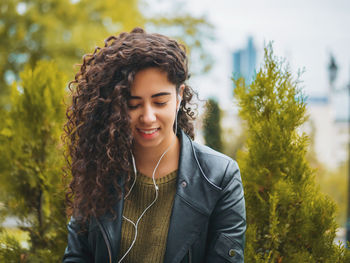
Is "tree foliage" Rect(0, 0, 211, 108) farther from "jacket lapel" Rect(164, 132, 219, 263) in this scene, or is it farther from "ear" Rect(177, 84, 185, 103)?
"jacket lapel" Rect(164, 132, 219, 263)

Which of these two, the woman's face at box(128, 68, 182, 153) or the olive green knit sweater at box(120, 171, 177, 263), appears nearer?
the woman's face at box(128, 68, 182, 153)

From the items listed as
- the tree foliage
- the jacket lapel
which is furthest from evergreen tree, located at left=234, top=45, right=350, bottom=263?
the tree foliage

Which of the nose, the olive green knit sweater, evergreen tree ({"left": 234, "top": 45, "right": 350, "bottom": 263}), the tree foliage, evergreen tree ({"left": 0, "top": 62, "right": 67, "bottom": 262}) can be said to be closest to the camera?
the nose

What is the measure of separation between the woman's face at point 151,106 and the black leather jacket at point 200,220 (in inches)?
8.8

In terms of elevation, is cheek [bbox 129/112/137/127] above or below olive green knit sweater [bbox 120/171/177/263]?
above

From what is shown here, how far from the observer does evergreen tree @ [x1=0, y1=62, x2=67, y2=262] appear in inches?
132

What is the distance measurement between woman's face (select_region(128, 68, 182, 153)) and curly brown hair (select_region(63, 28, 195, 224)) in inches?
1.4

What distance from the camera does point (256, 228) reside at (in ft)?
8.07

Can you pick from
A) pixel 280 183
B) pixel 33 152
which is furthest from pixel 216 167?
pixel 33 152

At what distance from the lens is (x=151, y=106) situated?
2012 mm

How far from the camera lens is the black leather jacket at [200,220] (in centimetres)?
202

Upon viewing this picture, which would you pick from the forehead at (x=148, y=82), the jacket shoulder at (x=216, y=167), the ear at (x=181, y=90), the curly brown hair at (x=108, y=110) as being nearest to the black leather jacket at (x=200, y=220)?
the jacket shoulder at (x=216, y=167)

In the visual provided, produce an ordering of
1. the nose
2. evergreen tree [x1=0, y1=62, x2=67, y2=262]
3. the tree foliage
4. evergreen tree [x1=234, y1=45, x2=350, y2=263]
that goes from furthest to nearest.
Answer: the tree foliage
evergreen tree [x1=0, y1=62, x2=67, y2=262]
evergreen tree [x1=234, y1=45, x2=350, y2=263]
the nose

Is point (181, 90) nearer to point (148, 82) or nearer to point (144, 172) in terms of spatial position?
point (148, 82)
